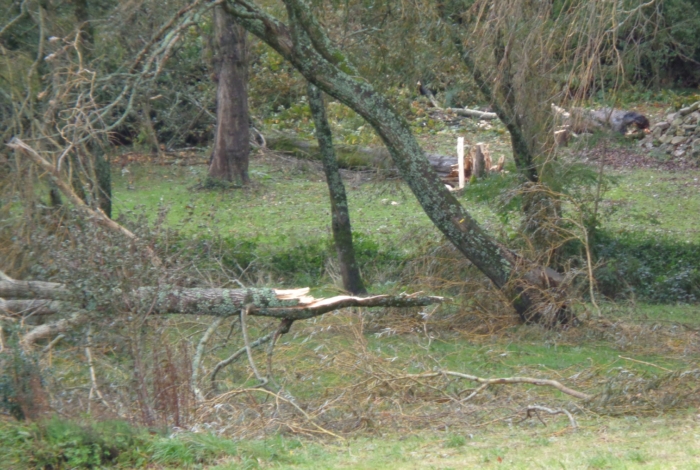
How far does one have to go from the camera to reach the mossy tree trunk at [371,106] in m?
10.1

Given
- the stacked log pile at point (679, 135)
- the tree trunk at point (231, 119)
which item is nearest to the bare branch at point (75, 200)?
the tree trunk at point (231, 119)

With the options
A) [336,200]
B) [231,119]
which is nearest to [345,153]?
[231,119]

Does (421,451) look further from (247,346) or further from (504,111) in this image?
(504,111)

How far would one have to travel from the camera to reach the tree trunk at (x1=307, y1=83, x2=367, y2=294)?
1295 cm

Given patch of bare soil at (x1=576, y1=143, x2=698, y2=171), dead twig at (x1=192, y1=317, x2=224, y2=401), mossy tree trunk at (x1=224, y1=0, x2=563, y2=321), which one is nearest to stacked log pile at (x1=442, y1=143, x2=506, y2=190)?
patch of bare soil at (x1=576, y1=143, x2=698, y2=171)

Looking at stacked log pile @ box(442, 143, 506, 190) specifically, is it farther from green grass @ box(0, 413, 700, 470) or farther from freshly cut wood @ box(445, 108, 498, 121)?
green grass @ box(0, 413, 700, 470)

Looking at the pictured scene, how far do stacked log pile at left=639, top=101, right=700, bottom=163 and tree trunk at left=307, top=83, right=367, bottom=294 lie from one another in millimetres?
15310

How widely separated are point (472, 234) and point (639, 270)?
5.19 metres

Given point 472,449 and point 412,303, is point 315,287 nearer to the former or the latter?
point 412,303

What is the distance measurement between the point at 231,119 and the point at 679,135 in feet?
46.7

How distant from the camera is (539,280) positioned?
11469 mm

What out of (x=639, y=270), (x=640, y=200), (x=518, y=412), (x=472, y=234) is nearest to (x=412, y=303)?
(x=472, y=234)

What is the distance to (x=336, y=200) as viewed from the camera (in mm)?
13219

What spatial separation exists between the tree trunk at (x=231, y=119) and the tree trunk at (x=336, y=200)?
8879 millimetres
